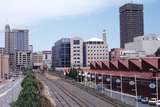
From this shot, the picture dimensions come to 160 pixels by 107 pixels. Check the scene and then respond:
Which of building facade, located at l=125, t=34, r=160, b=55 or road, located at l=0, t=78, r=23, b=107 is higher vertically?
building facade, located at l=125, t=34, r=160, b=55

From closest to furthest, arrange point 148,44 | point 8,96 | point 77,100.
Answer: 1. point 77,100
2. point 8,96
3. point 148,44

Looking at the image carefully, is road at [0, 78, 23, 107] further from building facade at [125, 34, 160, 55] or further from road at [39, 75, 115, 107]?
building facade at [125, 34, 160, 55]

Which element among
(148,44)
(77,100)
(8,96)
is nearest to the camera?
(77,100)

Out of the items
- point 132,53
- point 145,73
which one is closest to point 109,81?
point 145,73

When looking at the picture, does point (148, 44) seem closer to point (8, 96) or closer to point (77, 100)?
point (8, 96)

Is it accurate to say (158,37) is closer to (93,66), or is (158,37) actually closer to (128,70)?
(93,66)

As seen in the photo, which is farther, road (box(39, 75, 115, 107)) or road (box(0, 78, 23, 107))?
road (box(0, 78, 23, 107))

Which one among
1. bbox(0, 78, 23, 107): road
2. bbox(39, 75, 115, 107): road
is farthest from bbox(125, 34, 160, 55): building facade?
bbox(39, 75, 115, 107): road

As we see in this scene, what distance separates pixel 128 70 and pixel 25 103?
194 ft

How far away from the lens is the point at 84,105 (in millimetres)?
63625

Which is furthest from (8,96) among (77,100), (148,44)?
(148,44)

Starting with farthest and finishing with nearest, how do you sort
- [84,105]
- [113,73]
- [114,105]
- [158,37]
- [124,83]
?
[158,37]
[113,73]
[124,83]
[84,105]
[114,105]

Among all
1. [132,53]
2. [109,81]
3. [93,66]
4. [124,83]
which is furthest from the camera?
[132,53]

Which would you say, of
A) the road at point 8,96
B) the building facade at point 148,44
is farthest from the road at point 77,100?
the building facade at point 148,44
